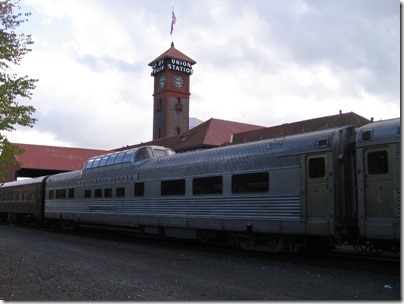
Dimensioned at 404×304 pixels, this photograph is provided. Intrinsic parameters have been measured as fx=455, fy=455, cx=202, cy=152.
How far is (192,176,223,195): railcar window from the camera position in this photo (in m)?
13.2

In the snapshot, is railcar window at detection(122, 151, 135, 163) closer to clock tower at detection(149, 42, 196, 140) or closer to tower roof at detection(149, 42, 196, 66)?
clock tower at detection(149, 42, 196, 140)

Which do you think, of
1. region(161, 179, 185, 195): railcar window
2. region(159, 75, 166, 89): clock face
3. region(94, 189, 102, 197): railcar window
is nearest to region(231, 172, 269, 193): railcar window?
region(161, 179, 185, 195): railcar window

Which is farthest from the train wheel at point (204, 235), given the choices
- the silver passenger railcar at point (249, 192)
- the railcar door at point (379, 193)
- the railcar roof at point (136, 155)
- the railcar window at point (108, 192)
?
the railcar window at point (108, 192)

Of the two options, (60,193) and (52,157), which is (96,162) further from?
(52,157)

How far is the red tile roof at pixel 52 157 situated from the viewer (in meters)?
63.6

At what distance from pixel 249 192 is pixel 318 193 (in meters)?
2.24

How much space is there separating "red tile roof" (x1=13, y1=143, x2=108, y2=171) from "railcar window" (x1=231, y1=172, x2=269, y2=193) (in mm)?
54114

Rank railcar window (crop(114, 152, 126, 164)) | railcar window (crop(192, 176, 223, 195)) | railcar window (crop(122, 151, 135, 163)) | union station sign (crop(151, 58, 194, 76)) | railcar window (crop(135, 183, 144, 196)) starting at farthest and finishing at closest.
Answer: union station sign (crop(151, 58, 194, 76)) → railcar window (crop(114, 152, 126, 164)) → railcar window (crop(122, 151, 135, 163)) → railcar window (crop(135, 183, 144, 196)) → railcar window (crop(192, 176, 223, 195))

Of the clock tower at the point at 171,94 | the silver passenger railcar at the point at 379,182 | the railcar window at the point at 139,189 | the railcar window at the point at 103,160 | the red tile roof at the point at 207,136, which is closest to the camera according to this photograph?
the silver passenger railcar at the point at 379,182

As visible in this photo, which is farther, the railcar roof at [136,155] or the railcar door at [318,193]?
the railcar roof at [136,155]

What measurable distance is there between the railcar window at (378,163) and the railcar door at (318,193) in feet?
3.00

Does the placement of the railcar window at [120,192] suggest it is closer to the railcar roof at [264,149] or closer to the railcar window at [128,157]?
the railcar window at [128,157]

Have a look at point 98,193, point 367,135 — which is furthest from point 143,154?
point 367,135

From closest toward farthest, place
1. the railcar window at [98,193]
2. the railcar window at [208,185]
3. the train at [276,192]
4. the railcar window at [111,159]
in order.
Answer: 1. the train at [276,192]
2. the railcar window at [208,185]
3. the railcar window at [111,159]
4. the railcar window at [98,193]
